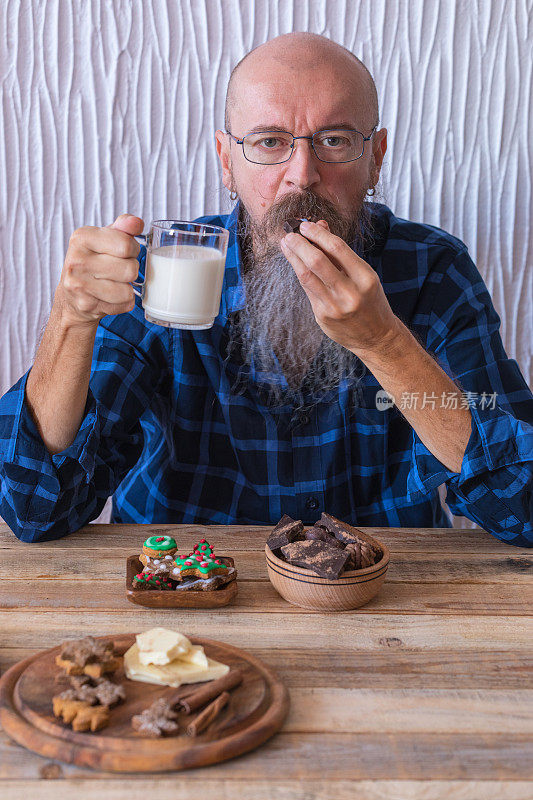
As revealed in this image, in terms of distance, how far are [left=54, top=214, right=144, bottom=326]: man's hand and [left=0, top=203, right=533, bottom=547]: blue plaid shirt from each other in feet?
1.07

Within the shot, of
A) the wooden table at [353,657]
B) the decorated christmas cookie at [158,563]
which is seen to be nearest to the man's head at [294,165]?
the wooden table at [353,657]

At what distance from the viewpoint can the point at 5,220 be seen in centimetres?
203

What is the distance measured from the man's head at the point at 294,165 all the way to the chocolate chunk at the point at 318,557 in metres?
0.60

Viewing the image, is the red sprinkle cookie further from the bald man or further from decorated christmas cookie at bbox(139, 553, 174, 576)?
the bald man

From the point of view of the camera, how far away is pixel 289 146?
1.52 meters

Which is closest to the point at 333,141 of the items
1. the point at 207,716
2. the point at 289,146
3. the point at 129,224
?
the point at 289,146

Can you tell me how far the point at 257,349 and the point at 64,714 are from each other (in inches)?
37.9

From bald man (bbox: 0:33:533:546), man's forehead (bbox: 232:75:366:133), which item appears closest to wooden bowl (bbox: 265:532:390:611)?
bald man (bbox: 0:33:533:546)

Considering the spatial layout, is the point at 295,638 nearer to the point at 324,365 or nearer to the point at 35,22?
the point at 324,365

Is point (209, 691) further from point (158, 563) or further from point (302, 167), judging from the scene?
point (302, 167)

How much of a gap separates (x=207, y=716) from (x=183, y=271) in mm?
624

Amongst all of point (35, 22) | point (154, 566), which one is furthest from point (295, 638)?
point (35, 22)

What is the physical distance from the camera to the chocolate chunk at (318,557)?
3.43 ft

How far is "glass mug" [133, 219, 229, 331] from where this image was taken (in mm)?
1129
